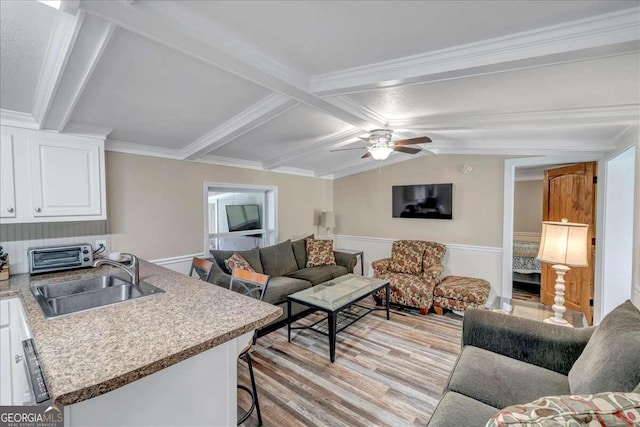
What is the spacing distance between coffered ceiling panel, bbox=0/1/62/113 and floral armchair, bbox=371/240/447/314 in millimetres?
4032

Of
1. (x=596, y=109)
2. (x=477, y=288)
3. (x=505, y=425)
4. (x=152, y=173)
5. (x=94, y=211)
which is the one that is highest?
(x=596, y=109)

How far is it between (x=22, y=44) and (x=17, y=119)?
1.03m

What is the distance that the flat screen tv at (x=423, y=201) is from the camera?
4.62m

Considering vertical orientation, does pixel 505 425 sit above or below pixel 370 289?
above

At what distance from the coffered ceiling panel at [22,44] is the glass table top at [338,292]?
2.71m

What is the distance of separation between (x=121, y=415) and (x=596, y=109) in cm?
344

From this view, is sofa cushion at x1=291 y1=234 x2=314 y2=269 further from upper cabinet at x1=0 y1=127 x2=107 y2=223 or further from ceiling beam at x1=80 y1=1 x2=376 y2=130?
ceiling beam at x1=80 y1=1 x2=376 y2=130

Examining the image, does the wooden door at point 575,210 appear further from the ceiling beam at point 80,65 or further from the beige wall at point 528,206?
the ceiling beam at point 80,65

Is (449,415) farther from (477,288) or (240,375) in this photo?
(477,288)

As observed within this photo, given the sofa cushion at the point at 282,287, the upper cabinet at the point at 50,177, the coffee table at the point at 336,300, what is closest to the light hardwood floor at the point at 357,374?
the coffee table at the point at 336,300

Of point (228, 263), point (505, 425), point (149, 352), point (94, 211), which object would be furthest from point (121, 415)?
point (228, 263)

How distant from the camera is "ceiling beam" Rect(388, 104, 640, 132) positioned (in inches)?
85.2

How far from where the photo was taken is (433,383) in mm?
2391

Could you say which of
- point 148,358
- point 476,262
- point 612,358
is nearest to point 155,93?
point 148,358
